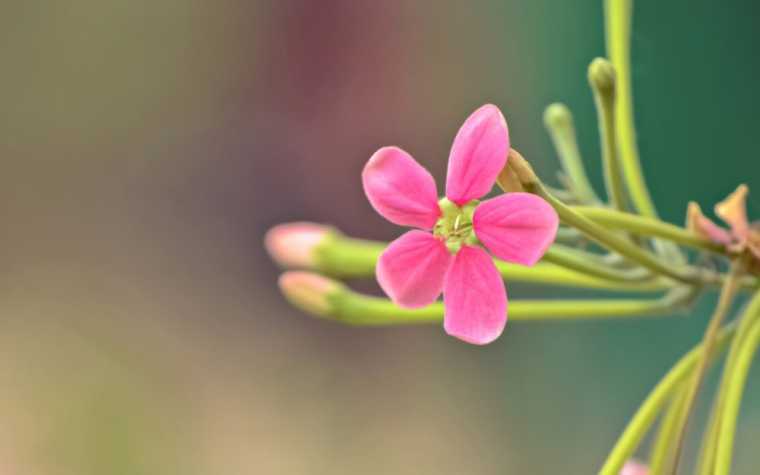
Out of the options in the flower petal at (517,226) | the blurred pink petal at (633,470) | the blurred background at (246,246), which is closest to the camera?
the flower petal at (517,226)

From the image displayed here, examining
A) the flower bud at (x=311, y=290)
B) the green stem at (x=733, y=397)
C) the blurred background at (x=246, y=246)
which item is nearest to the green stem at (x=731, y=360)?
the green stem at (x=733, y=397)

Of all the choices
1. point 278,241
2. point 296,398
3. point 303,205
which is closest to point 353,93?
point 303,205

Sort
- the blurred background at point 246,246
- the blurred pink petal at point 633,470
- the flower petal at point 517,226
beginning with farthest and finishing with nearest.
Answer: the blurred background at point 246,246 < the blurred pink petal at point 633,470 < the flower petal at point 517,226

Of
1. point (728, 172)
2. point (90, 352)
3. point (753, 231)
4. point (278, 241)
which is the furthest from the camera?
point (90, 352)

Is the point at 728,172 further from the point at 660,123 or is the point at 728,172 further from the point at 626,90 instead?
the point at 626,90

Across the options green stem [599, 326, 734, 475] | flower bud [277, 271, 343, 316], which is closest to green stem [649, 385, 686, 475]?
green stem [599, 326, 734, 475]

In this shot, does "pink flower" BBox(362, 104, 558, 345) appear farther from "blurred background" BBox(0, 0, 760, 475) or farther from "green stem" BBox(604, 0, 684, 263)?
"blurred background" BBox(0, 0, 760, 475)

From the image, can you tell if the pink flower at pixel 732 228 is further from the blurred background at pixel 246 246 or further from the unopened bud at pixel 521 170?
the blurred background at pixel 246 246
